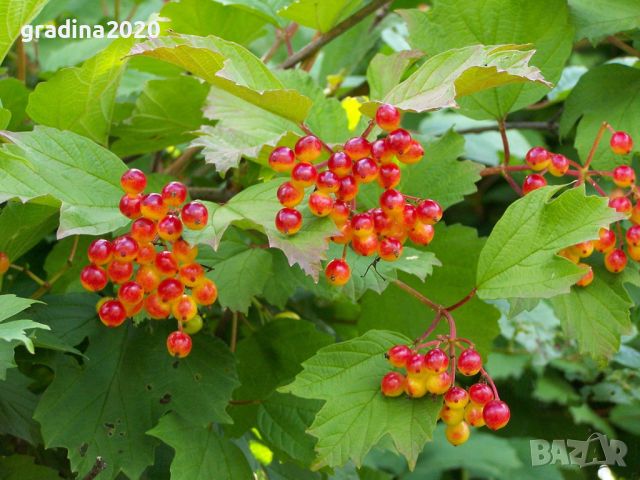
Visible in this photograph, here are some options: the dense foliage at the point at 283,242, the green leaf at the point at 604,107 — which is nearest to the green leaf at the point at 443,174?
the dense foliage at the point at 283,242

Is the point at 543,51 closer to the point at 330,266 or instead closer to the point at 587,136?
the point at 587,136

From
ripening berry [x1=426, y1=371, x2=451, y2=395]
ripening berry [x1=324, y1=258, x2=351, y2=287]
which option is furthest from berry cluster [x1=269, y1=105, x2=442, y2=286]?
ripening berry [x1=426, y1=371, x2=451, y2=395]

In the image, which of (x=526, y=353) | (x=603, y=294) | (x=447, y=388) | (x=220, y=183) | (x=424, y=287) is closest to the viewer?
(x=447, y=388)

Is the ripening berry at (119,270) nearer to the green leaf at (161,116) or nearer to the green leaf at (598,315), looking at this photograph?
the green leaf at (161,116)

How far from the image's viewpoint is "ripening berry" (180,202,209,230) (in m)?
0.64

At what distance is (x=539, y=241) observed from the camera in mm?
701

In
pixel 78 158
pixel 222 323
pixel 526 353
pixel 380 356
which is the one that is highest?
pixel 78 158

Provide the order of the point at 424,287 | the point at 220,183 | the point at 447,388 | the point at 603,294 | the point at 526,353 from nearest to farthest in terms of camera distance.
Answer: the point at 447,388 → the point at 603,294 → the point at 424,287 → the point at 220,183 → the point at 526,353

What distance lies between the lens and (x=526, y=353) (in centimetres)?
146

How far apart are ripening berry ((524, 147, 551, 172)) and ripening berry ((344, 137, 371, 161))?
211 millimetres

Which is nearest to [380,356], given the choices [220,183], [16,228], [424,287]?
[424,287]

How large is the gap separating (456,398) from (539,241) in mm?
150

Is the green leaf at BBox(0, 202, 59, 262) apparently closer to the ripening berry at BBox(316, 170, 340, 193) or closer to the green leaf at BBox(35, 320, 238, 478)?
the green leaf at BBox(35, 320, 238, 478)

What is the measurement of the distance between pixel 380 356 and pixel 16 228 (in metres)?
0.34
